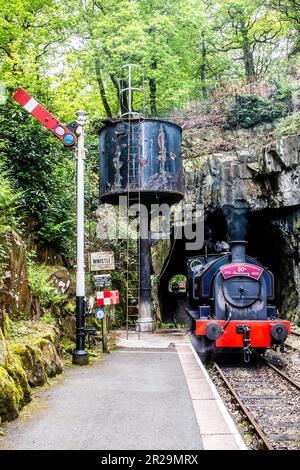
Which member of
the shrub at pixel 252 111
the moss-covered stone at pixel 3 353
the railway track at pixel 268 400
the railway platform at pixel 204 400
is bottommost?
the railway track at pixel 268 400

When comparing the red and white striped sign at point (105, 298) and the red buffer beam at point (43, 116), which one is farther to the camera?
the red and white striped sign at point (105, 298)

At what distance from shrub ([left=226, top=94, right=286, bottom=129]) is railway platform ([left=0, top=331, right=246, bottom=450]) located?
54.5 ft

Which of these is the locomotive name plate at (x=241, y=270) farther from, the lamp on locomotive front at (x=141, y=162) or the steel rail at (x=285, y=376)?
the lamp on locomotive front at (x=141, y=162)

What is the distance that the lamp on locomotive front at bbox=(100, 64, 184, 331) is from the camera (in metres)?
13.3

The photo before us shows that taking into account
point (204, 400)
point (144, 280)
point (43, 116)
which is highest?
point (43, 116)

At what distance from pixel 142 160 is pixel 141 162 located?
0.23 ft

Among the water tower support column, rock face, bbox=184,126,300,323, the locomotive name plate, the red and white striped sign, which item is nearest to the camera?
the red and white striped sign

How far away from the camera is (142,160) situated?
13367 millimetres

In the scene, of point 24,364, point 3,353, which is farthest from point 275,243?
point 3,353

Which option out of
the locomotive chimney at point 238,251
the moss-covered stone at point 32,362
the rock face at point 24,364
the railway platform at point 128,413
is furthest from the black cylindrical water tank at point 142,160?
the moss-covered stone at point 32,362

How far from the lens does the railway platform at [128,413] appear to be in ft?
14.2

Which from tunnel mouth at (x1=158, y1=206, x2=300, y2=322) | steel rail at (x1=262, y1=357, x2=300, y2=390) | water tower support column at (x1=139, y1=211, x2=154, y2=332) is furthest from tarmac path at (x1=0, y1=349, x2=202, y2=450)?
tunnel mouth at (x1=158, y1=206, x2=300, y2=322)

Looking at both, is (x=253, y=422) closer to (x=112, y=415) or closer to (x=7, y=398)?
(x=112, y=415)

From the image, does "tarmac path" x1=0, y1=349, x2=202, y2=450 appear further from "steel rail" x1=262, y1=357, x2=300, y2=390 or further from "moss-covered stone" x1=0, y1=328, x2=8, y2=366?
"steel rail" x1=262, y1=357, x2=300, y2=390
